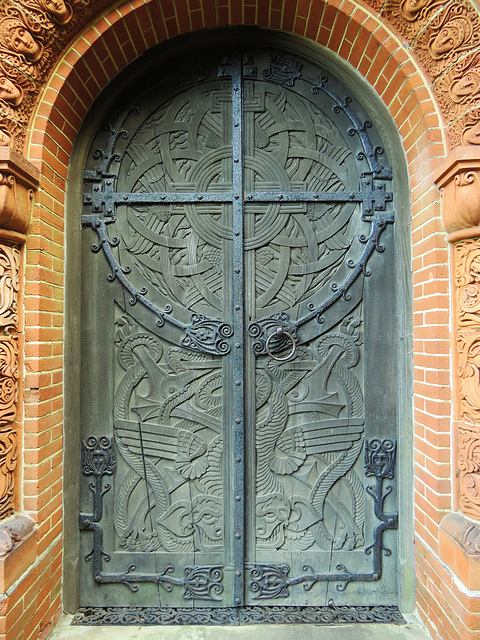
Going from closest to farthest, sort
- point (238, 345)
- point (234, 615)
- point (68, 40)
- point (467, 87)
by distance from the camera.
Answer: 1. point (467, 87)
2. point (68, 40)
3. point (234, 615)
4. point (238, 345)

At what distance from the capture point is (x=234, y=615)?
222 centimetres

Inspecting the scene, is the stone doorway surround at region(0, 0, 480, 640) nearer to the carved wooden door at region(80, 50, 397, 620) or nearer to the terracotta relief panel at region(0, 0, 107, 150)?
the terracotta relief panel at region(0, 0, 107, 150)

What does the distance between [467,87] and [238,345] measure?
1.79 meters

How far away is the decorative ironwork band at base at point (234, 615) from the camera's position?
7.15ft

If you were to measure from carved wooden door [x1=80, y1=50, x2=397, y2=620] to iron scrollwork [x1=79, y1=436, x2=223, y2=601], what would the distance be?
1cm

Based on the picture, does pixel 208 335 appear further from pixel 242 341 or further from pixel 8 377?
pixel 8 377

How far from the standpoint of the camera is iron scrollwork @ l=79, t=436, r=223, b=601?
2.28 metres

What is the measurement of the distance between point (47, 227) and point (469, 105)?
2.31 m

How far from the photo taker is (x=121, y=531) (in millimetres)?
2320

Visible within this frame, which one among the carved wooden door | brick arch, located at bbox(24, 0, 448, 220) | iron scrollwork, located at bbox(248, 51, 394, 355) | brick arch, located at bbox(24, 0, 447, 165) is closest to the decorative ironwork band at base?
the carved wooden door

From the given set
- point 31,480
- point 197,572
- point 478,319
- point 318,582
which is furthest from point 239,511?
point 478,319

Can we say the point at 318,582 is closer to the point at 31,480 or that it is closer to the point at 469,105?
the point at 31,480

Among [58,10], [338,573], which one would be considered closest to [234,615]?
[338,573]

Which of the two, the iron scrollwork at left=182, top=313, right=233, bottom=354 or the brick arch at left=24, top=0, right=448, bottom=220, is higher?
the brick arch at left=24, top=0, right=448, bottom=220
